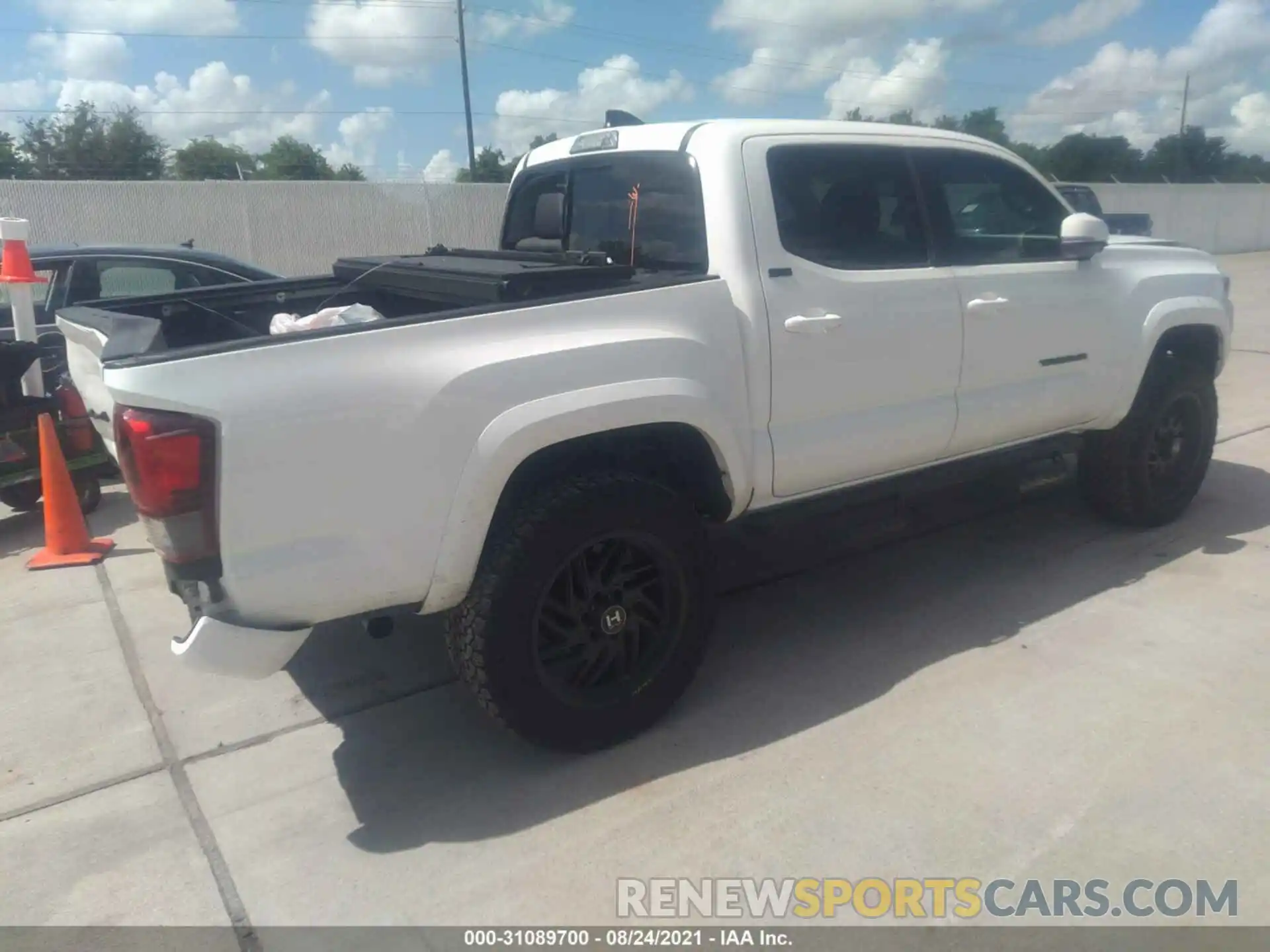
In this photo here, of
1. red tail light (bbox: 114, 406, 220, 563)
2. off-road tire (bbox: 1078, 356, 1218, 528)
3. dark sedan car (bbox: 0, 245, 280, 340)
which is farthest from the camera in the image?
dark sedan car (bbox: 0, 245, 280, 340)

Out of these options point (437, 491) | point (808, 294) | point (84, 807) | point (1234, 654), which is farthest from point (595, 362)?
point (1234, 654)

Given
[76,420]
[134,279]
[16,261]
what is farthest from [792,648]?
[134,279]

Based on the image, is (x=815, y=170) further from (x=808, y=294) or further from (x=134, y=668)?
(x=134, y=668)

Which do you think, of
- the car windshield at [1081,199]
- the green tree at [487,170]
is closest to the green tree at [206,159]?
the green tree at [487,170]

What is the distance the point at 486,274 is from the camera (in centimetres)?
336

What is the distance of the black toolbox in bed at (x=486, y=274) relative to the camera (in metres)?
3.15

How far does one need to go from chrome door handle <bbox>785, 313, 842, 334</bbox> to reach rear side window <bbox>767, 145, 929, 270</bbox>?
22 centimetres

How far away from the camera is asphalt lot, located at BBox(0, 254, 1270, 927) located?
2758mm

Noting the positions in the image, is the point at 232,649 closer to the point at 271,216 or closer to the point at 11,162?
the point at 271,216

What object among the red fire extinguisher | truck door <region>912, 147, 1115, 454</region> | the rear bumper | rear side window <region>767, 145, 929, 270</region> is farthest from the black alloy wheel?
the red fire extinguisher

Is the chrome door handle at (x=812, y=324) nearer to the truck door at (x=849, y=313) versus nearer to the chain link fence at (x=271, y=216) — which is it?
the truck door at (x=849, y=313)

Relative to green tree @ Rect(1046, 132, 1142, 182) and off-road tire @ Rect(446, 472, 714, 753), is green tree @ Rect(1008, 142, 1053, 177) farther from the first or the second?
off-road tire @ Rect(446, 472, 714, 753)

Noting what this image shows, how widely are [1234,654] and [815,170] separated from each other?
2.48m

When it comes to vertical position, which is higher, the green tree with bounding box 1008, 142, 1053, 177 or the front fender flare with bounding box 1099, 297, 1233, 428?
the green tree with bounding box 1008, 142, 1053, 177
